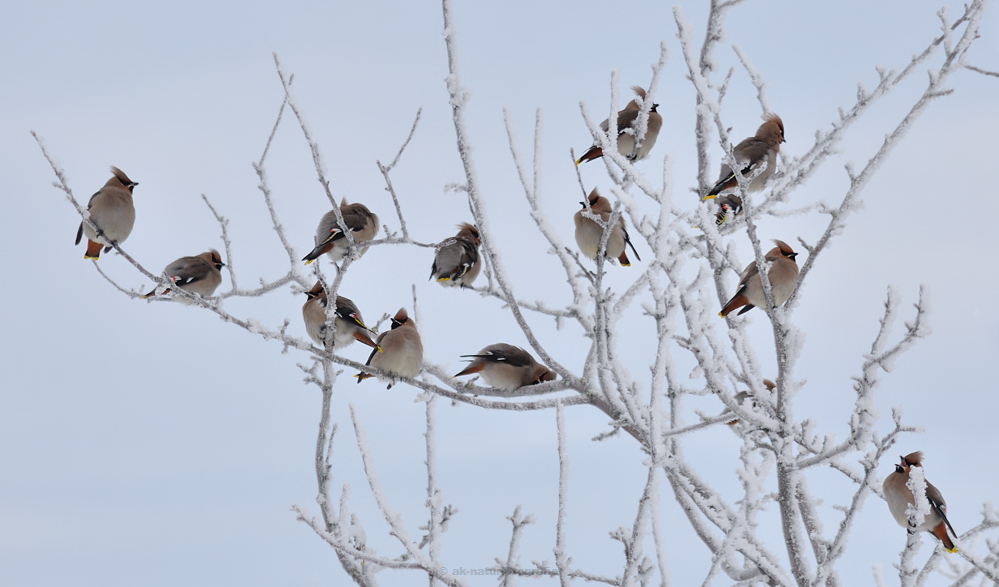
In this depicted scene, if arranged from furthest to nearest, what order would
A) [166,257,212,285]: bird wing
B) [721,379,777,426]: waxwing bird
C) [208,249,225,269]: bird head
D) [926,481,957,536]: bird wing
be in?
[208,249,225,269]: bird head < [166,257,212,285]: bird wing < [926,481,957,536]: bird wing < [721,379,777,426]: waxwing bird

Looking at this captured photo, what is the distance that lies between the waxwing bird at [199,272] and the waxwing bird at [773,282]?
365cm

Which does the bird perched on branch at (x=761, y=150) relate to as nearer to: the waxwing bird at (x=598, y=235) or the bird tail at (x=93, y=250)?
the waxwing bird at (x=598, y=235)

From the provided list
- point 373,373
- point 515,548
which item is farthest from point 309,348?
point 515,548

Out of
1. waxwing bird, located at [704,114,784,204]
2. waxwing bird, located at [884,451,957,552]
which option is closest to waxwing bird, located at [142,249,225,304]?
waxwing bird, located at [704,114,784,204]

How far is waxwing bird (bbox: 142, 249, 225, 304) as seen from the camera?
5.96 meters

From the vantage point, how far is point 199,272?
6.09 metres

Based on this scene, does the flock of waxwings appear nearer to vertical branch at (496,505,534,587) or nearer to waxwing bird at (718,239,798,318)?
waxwing bird at (718,239,798,318)

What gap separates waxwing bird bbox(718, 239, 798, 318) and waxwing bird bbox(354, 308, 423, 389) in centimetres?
156

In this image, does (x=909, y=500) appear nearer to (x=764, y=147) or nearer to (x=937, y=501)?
(x=937, y=501)

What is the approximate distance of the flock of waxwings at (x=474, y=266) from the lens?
4.34m

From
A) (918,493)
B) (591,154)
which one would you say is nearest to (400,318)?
(591,154)

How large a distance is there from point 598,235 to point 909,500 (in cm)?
275

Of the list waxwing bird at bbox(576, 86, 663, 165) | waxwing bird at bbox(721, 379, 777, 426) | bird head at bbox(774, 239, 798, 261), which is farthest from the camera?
waxwing bird at bbox(576, 86, 663, 165)

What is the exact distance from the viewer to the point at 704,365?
128 inches
